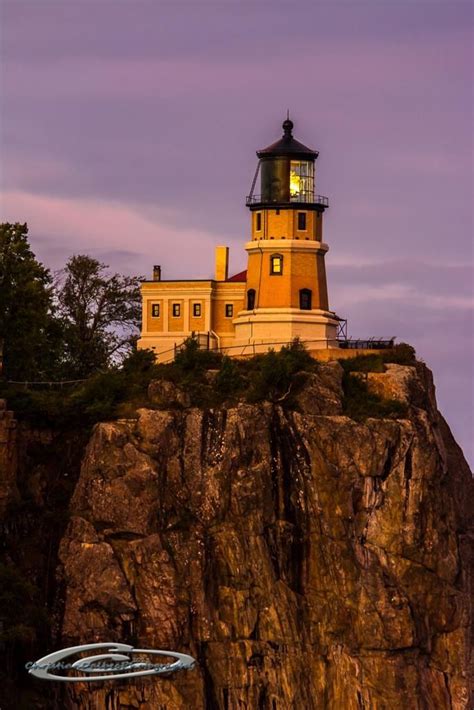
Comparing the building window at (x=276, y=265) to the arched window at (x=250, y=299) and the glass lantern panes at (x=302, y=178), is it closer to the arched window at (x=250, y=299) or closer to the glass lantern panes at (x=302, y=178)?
the arched window at (x=250, y=299)

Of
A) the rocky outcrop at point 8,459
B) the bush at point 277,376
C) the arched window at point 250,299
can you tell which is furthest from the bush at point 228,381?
the rocky outcrop at point 8,459

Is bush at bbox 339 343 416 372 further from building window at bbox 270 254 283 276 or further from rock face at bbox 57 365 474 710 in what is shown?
building window at bbox 270 254 283 276

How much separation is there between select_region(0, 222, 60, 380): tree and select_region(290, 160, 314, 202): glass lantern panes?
1407 cm

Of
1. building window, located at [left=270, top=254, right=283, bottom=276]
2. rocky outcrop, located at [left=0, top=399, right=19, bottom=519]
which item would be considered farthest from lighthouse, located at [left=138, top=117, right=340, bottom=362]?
rocky outcrop, located at [left=0, top=399, right=19, bottom=519]

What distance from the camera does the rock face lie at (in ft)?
428

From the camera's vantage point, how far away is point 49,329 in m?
146

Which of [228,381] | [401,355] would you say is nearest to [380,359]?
[401,355]

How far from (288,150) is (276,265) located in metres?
6.41

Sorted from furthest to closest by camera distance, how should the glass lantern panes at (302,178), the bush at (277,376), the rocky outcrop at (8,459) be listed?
the glass lantern panes at (302,178) → the bush at (277,376) → the rocky outcrop at (8,459)

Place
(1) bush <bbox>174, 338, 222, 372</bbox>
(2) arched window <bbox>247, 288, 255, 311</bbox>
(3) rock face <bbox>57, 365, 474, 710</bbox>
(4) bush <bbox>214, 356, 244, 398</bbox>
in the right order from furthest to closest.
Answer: (2) arched window <bbox>247, 288, 255, 311</bbox> → (1) bush <bbox>174, 338, 222, 372</bbox> → (4) bush <bbox>214, 356, 244, 398</bbox> → (3) rock face <bbox>57, 365, 474, 710</bbox>

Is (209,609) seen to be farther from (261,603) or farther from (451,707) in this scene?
(451,707)

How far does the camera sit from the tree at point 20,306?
141 meters

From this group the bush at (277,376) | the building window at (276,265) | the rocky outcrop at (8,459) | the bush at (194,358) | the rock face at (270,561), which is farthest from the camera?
the building window at (276,265)

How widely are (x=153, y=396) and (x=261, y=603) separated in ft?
38.9
